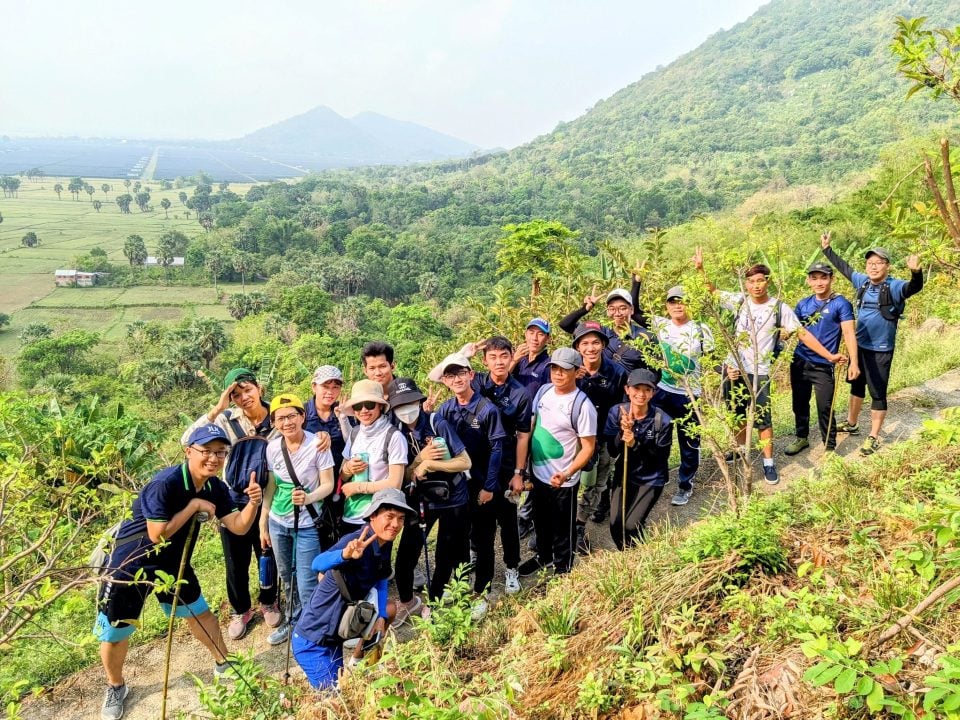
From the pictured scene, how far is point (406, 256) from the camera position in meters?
84.8

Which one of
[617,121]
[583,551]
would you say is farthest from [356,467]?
[617,121]

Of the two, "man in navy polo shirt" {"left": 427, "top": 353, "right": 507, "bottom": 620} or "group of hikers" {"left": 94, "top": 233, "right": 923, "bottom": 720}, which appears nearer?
"group of hikers" {"left": 94, "top": 233, "right": 923, "bottom": 720}

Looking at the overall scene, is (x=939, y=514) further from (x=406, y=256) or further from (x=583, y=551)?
(x=406, y=256)

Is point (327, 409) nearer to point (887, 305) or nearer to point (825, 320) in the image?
point (825, 320)

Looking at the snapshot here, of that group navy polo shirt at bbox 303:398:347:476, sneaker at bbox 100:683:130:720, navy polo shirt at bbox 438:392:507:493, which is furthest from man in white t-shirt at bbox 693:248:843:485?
sneaker at bbox 100:683:130:720

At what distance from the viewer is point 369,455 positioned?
3445mm

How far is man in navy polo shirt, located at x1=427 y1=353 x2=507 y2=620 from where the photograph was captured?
361cm

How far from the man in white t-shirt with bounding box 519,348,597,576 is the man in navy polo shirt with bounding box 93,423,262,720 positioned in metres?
1.77

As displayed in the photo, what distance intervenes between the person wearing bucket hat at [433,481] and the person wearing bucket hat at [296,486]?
510 mm

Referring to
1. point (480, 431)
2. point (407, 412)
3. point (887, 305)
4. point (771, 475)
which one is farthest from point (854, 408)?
point (407, 412)

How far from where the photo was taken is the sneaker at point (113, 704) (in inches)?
133

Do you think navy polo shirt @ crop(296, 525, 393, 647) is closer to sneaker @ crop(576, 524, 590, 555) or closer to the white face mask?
the white face mask

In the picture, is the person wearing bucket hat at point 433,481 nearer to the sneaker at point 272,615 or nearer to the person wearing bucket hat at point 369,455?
the person wearing bucket hat at point 369,455

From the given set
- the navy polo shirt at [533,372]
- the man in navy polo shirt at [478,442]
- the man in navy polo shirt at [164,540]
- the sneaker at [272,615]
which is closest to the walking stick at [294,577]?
the sneaker at [272,615]
